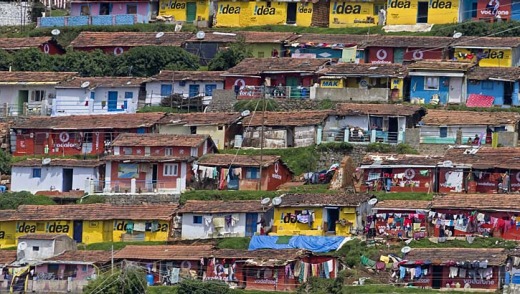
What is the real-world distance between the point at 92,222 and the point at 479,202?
18509 millimetres

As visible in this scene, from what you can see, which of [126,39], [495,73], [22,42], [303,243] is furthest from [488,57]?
[22,42]

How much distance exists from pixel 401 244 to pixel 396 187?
6236 millimetres

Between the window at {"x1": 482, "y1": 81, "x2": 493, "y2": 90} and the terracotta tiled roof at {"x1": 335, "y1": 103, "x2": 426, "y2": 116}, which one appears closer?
the terracotta tiled roof at {"x1": 335, "y1": 103, "x2": 426, "y2": 116}

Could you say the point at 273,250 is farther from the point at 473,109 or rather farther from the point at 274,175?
the point at 473,109

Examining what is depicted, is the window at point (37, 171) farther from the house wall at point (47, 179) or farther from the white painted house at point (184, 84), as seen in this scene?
the white painted house at point (184, 84)

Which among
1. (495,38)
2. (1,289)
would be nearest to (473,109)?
(495,38)

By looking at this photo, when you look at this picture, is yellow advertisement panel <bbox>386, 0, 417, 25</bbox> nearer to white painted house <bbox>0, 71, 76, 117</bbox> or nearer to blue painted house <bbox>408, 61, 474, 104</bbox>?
blue painted house <bbox>408, 61, 474, 104</bbox>

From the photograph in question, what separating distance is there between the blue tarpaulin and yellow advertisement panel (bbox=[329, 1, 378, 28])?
27.4 metres

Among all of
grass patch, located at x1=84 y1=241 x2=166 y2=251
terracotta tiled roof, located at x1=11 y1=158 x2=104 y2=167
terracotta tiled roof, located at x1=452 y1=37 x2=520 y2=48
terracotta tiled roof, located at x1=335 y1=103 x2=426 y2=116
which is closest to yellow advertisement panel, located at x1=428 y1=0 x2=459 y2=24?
terracotta tiled roof, located at x1=452 y1=37 x2=520 y2=48

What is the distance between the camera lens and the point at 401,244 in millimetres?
83188

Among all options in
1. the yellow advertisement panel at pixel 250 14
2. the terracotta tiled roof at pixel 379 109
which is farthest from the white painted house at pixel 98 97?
the terracotta tiled roof at pixel 379 109

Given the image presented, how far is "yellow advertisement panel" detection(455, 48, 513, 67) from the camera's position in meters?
99.9

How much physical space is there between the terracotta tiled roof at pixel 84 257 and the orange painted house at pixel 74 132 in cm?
1244

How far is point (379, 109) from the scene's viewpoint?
94562mm
